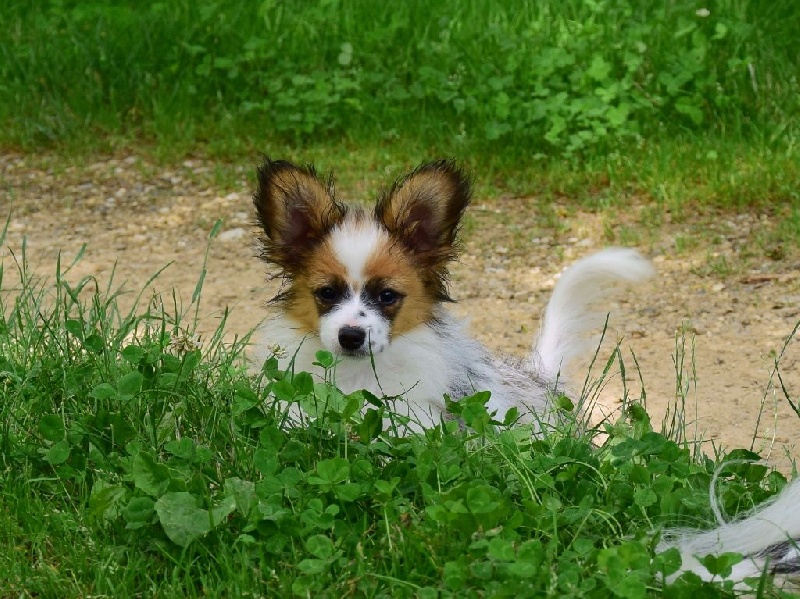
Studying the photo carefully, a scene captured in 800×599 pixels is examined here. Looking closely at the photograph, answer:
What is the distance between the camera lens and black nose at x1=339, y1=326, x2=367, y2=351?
3828mm

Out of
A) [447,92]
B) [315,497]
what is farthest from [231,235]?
[315,497]

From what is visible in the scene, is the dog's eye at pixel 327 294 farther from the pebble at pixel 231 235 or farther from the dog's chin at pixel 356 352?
the pebble at pixel 231 235

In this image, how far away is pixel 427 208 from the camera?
4.09m

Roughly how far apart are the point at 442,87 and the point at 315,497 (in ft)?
15.0

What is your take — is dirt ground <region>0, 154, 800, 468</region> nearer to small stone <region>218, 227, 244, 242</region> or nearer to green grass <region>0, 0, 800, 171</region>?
small stone <region>218, 227, 244, 242</region>

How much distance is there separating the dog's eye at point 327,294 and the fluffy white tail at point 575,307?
3.59ft

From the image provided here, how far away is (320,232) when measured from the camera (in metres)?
4.06

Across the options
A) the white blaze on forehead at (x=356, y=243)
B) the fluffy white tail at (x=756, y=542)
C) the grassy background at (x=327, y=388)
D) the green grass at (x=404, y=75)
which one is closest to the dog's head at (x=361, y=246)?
the white blaze on forehead at (x=356, y=243)

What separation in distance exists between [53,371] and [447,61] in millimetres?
4137

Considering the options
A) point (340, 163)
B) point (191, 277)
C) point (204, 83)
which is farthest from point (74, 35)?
point (191, 277)

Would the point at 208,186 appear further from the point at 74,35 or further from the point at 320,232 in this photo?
the point at 320,232

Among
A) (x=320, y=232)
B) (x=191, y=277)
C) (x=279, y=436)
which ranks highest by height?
(x=320, y=232)

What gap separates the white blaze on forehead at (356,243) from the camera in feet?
13.0

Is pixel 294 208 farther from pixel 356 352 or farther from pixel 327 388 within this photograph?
pixel 327 388
